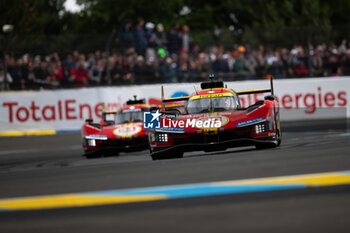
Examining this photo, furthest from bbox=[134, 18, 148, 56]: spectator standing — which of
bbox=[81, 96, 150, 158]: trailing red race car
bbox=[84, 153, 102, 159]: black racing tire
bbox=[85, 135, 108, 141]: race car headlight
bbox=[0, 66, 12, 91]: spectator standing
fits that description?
bbox=[84, 153, 102, 159]: black racing tire

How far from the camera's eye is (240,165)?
6648mm

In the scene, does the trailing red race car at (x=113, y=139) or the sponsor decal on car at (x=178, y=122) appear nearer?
the sponsor decal on car at (x=178, y=122)

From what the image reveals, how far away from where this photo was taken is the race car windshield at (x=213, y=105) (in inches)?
401

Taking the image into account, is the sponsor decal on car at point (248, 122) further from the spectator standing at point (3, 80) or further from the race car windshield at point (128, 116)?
the spectator standing at point (3, 80)

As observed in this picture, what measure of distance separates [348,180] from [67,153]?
27.9 feet

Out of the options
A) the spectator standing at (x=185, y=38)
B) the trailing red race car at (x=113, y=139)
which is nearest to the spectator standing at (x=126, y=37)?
the spectator standing at (x=185, y=38)

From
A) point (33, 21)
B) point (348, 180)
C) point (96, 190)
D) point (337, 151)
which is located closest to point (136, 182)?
point (96, 190)

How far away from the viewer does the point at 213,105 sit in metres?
10.3

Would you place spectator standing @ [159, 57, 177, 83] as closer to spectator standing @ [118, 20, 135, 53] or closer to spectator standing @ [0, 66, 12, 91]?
spectator standing @ [118, 20, 135, 53]

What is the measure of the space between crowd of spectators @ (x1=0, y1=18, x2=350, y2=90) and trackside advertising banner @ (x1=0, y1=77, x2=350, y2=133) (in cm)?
28

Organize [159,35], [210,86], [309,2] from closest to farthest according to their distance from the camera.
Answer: [210,86], [159,35], [309,2]

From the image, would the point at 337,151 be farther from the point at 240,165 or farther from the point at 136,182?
the point at 136,182

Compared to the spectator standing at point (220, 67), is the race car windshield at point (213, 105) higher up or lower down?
lower down

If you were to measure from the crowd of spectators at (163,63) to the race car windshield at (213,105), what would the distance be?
8152 millimetres
